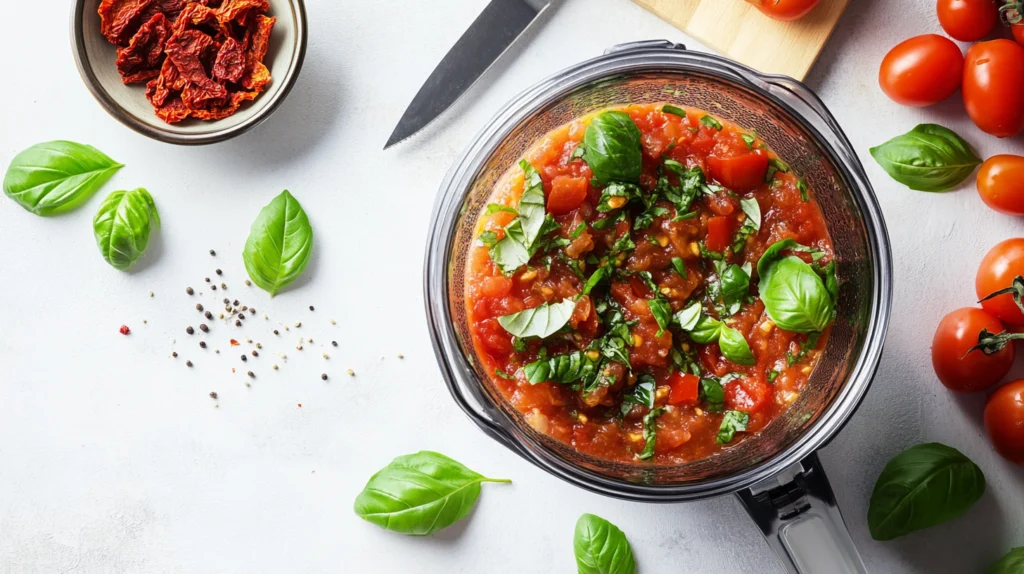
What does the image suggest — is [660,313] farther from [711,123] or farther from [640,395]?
[711,123]

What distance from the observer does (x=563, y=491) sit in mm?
2578

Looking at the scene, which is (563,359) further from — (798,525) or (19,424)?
(19,424)

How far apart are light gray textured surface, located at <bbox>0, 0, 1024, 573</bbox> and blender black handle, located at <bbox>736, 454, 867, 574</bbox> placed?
42 centimetres

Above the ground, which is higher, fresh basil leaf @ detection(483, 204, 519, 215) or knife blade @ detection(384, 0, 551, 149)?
knife blade @ detection(384, 0, 551, 149)

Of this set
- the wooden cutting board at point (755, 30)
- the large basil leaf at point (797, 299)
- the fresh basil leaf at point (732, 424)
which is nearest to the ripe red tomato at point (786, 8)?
the wooden cutting board at point (755, 30)

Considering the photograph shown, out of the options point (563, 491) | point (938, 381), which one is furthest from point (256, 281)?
point (938, 381)

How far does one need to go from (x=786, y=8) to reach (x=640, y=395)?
1218mm

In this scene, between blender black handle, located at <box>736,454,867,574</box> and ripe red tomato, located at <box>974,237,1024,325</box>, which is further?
ripe red tomato, located at <box>974,237,1024,325</box>

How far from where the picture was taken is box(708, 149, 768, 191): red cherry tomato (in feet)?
6.79

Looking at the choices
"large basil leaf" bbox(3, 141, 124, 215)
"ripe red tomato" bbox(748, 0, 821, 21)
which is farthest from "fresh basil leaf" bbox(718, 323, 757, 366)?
"large basil leaf" bbox(3, 141, 124, 215)

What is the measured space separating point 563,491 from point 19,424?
1827 millimetres

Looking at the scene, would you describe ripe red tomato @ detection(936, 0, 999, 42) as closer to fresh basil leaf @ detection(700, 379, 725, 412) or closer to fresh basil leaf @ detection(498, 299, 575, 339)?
fresh basil leaf @ detection(700, 379, 725, 412)

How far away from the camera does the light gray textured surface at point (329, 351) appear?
101 inches

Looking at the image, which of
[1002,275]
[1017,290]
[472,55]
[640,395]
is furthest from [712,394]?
[472,55]
